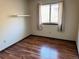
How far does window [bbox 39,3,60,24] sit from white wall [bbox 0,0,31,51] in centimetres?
88

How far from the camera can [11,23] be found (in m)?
3.47

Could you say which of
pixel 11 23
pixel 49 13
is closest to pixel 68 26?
pixel 49 13

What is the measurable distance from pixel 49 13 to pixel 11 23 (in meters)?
2.03

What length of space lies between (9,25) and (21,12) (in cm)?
105

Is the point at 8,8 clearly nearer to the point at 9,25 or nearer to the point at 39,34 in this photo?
the point at 9,25

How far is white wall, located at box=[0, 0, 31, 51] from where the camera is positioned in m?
3.07

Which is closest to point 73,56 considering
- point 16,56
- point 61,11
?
point 16,56

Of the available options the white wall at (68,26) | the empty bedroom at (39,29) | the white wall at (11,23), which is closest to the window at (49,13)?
the empty bedroom at (39,29)

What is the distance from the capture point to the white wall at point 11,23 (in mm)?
3072

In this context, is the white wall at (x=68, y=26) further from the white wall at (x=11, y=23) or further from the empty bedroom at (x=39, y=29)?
the white wall at (x=11, y=23)

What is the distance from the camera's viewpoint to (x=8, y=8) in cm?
328

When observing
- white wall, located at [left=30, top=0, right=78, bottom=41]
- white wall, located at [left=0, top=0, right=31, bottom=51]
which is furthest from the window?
white wall, located at [left=0, top=0, right=31, bottom=51]

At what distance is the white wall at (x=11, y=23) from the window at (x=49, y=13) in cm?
88

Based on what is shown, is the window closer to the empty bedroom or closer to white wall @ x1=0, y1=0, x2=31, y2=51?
the empty bedroom
